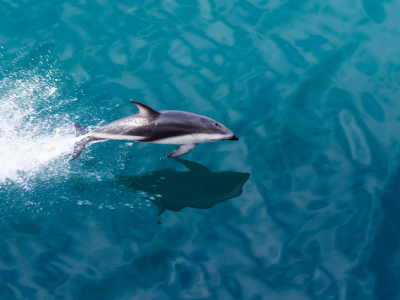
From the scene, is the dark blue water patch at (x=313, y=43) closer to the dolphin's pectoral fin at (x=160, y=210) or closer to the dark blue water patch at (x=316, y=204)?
the dark blue water patch at (x=316, y=204)

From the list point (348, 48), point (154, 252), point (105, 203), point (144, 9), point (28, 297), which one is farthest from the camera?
point (144, 9)

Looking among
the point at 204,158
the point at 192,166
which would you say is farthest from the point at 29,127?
the point at 204,158

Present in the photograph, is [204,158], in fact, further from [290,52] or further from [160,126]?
[290,52]

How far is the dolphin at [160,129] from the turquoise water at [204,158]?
0.90m

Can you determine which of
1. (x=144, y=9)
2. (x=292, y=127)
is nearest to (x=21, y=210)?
(x=292, y=127)

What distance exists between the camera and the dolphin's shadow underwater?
897 cm

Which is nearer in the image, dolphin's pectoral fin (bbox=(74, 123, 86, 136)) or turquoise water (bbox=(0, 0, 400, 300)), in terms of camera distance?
turquoise water (bbox=(0, 0, 400, 300))

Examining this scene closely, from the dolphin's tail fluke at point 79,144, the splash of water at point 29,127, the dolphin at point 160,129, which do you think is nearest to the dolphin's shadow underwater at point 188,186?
the dolphin at point 160,129

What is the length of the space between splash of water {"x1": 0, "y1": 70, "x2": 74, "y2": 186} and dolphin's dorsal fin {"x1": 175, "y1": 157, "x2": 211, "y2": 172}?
100.0 inches

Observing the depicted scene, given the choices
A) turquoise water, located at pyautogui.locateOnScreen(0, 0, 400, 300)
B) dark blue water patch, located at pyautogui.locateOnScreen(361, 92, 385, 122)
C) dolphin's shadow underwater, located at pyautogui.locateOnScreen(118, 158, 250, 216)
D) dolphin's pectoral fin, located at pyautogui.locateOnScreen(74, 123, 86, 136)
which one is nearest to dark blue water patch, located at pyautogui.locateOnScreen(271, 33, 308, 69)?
turquoise water, located at pyautogui.locateOnScreen(0, 0, 400, 300)

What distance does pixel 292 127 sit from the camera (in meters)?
10.6

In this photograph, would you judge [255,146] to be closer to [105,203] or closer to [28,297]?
[105,203]

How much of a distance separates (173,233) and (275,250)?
78.7 inches

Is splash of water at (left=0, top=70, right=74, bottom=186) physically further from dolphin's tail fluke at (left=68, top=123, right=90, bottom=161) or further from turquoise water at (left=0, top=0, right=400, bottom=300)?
dolphin's tail fluke at (left=68, top=123, right=90, bottom=161)
